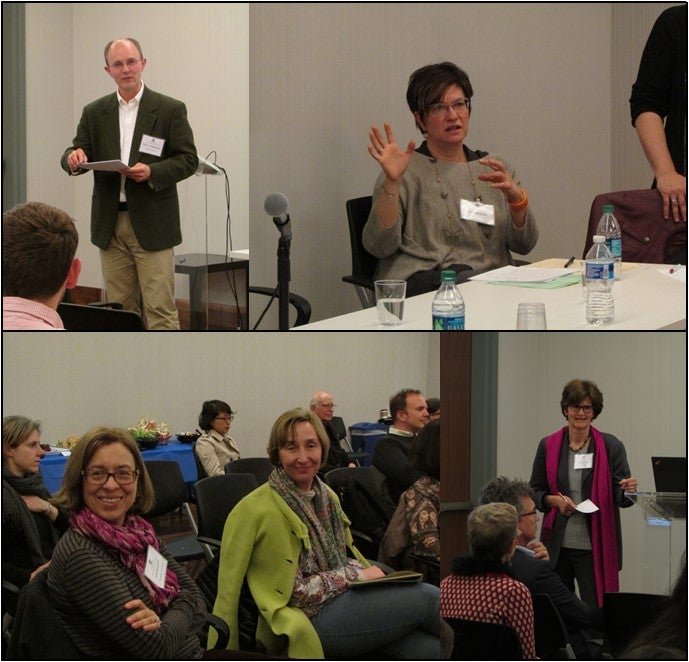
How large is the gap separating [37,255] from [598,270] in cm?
178

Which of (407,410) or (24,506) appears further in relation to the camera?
(407,410)

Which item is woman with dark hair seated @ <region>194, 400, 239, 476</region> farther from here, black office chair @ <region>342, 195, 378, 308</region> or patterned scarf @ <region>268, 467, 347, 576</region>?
black office chair @ <region>342, 195, 378, 308</region>

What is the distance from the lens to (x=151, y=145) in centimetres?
478

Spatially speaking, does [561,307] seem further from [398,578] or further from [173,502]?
[173,502]

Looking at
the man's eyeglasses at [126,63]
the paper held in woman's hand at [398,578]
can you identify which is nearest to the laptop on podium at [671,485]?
the paper held in woman's hand at [398,578]

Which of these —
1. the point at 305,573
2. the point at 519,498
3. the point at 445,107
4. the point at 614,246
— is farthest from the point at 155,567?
the point at 445,107

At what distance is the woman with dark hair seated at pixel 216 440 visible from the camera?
2225 mm

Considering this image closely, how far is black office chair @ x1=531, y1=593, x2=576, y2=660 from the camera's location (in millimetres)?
2277

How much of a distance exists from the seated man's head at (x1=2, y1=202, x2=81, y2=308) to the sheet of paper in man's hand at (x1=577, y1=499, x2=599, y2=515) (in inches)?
53.9

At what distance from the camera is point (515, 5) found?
5633 mm

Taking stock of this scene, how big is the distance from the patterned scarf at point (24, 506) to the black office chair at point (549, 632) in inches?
42.5

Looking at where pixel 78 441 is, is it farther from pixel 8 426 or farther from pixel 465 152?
pixel 465 152

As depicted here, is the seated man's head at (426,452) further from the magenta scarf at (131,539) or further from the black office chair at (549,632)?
the magenta scarf at (131,539)

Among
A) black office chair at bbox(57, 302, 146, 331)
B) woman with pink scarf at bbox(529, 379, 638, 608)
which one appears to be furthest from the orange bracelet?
woman with pink scarf at bbox(529, 379, 638, 608)
